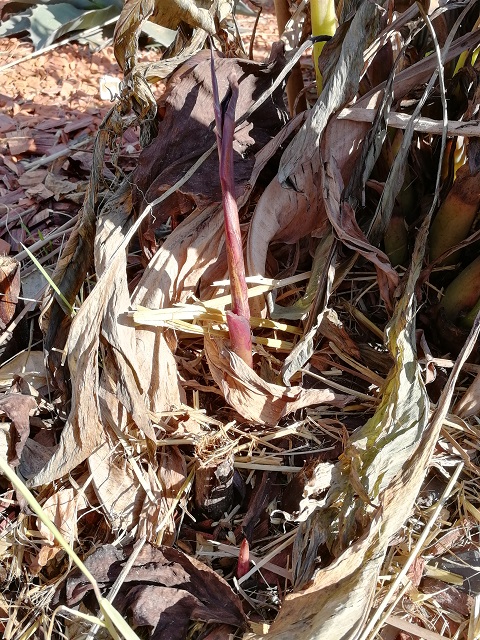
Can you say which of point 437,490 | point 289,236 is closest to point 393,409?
point 437,490

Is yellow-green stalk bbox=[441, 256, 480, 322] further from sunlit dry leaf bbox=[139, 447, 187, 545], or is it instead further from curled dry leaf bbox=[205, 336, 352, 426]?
sunlit dry leaf bbox=[139, 447, 187, 545]

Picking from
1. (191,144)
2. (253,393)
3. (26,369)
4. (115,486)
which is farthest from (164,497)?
(191,144)

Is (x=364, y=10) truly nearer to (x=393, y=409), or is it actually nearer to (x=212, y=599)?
(x=393, y=409)

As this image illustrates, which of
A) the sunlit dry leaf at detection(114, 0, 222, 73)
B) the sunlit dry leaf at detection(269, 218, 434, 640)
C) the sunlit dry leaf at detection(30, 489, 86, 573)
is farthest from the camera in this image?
the sunlit dry leaf at detection(114, 0, 222, 73)

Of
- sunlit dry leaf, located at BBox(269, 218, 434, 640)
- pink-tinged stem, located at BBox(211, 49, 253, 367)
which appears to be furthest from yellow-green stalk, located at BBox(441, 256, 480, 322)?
pink-tinged stem, located at BBox(211, 49, 253, 367)

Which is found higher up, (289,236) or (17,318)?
(289,236)

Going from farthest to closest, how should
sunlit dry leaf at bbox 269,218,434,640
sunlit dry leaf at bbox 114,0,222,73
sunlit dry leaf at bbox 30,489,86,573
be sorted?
sunlit dry leaf at bbox 114,0,222,73, sunlit dry leaf at bbox 30,489,86,573, sunlit dry leaf at bbox 269,218,434,640

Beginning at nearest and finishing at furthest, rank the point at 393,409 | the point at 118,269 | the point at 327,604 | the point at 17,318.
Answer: the point at 327,604 < the point at 393,409 < the point at 118,269 < the point at 17,318
